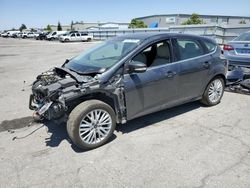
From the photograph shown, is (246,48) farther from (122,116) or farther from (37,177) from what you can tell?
(37,177)

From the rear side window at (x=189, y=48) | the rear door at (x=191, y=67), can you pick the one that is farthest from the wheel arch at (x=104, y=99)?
the rear side window at (x=189, y=48)

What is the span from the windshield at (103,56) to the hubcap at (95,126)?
73 centimetres

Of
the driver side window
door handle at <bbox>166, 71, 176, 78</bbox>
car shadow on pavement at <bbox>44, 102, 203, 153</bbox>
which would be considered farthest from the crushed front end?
door handle at <bbox>166, 71, 176, 78</bbox>

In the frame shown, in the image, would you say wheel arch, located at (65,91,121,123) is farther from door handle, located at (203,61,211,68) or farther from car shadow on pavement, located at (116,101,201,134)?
door handle, located at (203,61,211,68)

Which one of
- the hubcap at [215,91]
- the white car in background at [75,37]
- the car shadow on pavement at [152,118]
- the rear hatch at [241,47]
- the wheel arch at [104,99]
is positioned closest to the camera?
the wheel arch at [104,99]

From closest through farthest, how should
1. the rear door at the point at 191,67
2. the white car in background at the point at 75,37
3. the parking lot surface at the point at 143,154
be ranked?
the parking lot surface at the point at 143,154 < the rear door at the point at 191,67 < the white car in background at the point at 75,37

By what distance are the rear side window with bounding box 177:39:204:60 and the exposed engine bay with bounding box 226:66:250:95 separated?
7.31 feet

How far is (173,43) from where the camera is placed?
4480 millimetres

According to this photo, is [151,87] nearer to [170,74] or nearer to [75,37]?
[170,74]

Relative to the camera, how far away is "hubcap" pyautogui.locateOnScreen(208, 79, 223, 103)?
529 cm

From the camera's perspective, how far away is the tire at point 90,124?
11.5 ft

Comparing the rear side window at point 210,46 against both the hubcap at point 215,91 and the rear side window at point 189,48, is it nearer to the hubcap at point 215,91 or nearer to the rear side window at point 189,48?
the rear side window at point 189,48

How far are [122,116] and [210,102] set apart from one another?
7.91 ft

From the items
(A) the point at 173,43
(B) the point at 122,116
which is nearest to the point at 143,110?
(B) the point at 122,116
